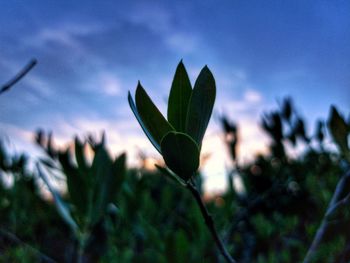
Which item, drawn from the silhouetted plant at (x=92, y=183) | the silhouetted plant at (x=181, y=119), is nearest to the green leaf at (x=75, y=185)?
the silhouetted plant at (x=92, y=183)

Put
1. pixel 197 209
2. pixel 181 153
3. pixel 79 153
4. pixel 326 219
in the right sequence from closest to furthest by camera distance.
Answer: pixel 181 153 → pixel 326 219 → pixel 79 153 → pixel 197 209

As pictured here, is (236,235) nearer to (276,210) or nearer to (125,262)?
(276,210)

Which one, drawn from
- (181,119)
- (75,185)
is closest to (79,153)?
(75,185)

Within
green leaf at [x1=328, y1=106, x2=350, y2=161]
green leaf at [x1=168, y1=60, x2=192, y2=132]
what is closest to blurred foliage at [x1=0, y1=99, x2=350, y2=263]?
green leaf at [x1=328, y1=106, x2=350, y2=161]

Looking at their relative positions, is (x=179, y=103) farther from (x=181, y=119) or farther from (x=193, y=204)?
(x=193, y=204)

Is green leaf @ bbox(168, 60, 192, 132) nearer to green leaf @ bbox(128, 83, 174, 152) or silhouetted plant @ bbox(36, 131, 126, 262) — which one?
green leaf @ bbox(128, 83, 174, 152)

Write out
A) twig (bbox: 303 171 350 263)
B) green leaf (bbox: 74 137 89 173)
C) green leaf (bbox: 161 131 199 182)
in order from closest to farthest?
1. green leaf (bbox: 161 131 199 182)
2. twig (bbox: 303 171 350 263)
3. green leaf (bbox: 74 137 89 173)

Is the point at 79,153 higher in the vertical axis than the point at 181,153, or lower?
higher

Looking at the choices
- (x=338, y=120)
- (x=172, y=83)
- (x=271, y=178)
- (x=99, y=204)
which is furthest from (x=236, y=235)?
(x=172, y=83)
